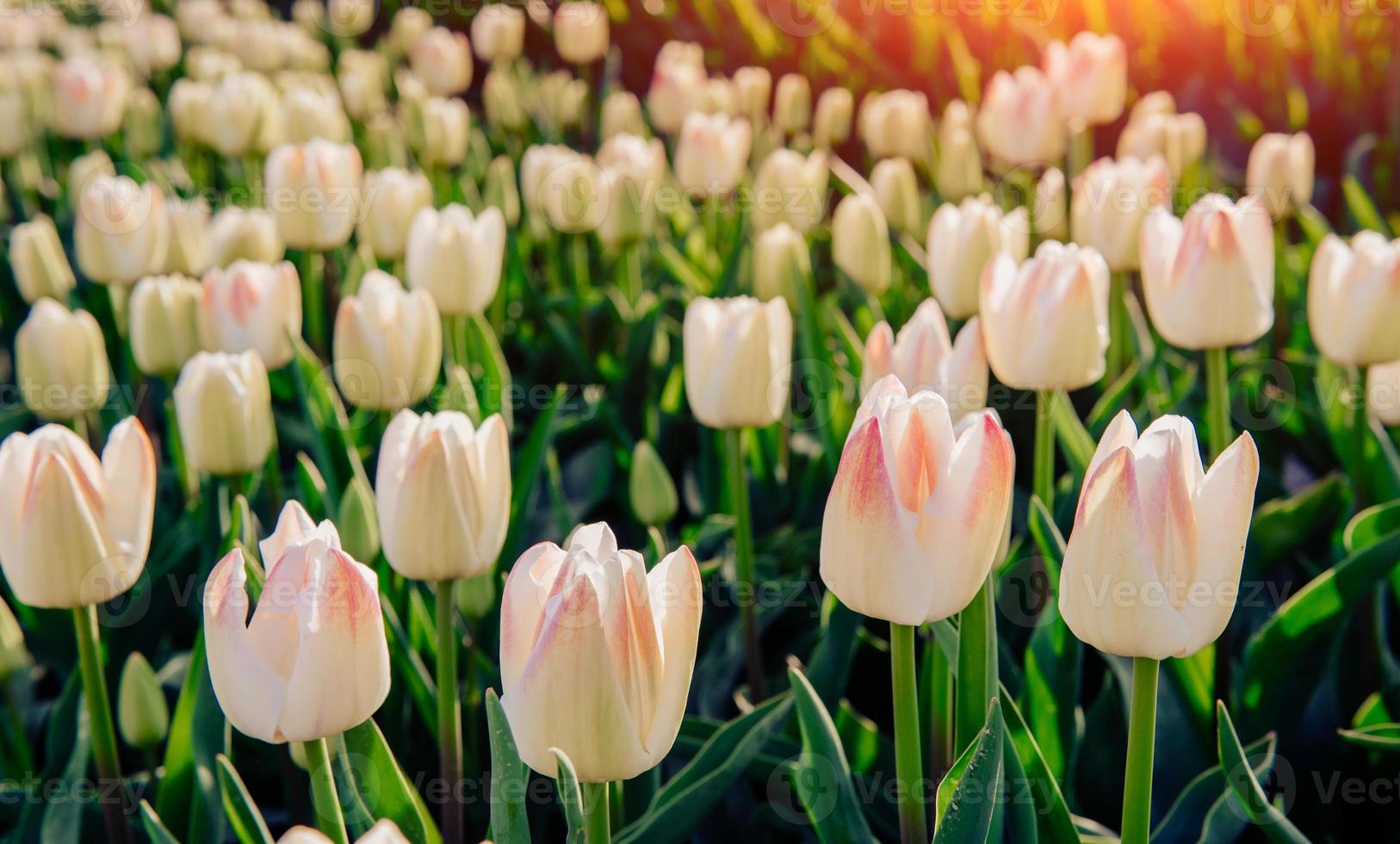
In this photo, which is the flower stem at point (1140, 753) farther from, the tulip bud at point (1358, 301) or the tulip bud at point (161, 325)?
the tulip bud at point (161, 325)

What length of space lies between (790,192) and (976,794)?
1.96 meters

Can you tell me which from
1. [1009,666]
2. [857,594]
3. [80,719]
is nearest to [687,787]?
[857,594]

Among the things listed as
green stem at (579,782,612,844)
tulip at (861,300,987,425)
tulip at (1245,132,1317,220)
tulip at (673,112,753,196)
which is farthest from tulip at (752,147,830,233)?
green stem at (579,782,612,844)

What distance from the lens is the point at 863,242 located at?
7.61ft

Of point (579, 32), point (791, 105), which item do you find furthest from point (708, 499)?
point (579, 32)

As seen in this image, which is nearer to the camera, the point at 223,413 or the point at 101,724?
the point at 101,724

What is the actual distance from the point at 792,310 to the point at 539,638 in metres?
1.57

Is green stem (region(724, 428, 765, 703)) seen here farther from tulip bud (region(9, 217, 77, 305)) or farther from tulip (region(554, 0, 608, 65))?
tulip (region(554, 0, 608, 65))

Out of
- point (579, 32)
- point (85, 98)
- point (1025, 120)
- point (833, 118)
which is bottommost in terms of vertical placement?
point (1025, 120)

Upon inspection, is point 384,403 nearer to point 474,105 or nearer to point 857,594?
point 857,594

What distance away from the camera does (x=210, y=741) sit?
138cm

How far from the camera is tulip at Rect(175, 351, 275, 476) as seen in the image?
1613mm

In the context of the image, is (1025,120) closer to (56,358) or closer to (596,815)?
(56,358)

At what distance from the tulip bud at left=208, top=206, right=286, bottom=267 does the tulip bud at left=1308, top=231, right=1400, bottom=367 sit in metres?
1.74
